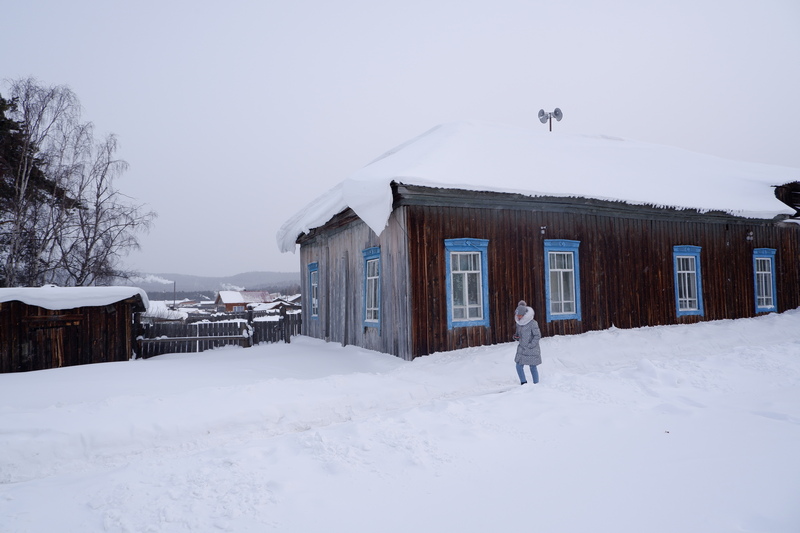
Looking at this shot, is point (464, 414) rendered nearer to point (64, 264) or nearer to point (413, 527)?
point (413, 527)

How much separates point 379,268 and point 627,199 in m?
6.78

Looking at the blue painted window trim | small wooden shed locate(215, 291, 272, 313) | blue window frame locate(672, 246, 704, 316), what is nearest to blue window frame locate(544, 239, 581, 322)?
the blue painted window trim

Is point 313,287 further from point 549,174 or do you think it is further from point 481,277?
point 549,174

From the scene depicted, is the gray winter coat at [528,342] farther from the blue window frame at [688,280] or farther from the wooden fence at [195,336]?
the wooden fence at [195,336]

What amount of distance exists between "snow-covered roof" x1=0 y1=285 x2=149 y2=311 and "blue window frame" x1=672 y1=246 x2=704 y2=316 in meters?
14.8

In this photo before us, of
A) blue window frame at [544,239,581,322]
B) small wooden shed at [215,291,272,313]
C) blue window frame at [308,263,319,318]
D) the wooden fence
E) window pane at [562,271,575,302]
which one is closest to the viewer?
blue window frame at [544,239,581,322]

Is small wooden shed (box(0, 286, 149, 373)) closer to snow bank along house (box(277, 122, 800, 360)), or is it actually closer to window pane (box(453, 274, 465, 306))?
snow bank along house (box(277, 122, 800, 360))

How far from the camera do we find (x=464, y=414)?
604cm

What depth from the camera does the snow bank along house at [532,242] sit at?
1015cm

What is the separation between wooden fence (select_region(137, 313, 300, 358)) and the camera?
13.0 meters

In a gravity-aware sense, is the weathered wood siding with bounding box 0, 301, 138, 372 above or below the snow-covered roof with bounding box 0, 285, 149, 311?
below

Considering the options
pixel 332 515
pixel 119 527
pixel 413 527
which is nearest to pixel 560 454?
pixel 413 527

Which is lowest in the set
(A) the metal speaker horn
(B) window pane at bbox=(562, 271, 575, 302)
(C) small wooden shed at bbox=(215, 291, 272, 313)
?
(C) small wooden shed at bbox=(215, 291, 272, 313)

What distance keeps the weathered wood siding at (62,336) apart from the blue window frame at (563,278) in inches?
424
